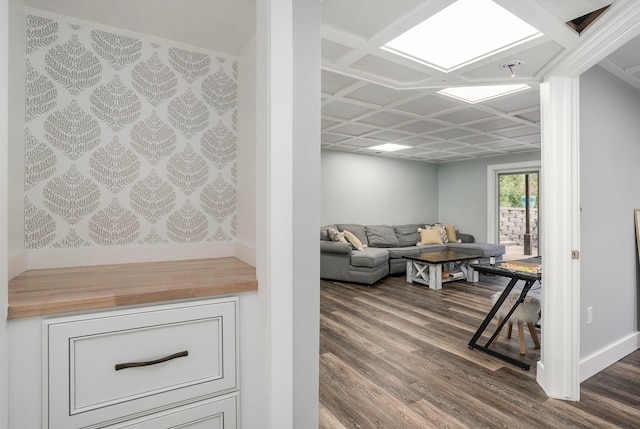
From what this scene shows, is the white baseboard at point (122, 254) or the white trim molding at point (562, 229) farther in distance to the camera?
the white trim molding at point (562, 229)

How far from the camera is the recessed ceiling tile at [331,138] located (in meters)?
5.30

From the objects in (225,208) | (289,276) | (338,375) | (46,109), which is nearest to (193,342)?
(289,276)

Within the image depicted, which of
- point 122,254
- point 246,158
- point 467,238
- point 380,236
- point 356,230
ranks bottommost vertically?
point 467,238

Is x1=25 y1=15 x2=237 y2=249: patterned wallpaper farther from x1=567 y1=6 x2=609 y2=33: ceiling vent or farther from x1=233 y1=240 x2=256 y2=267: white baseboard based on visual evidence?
x1=567 y1=6 x2=609 y2=33: ceiling vent

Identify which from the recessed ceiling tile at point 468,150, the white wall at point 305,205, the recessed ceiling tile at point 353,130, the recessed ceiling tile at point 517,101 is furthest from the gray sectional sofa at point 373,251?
the white wall at point 305,205

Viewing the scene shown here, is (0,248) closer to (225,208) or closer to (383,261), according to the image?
(225,208)

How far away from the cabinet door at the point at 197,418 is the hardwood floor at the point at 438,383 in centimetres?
94

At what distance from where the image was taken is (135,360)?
97 cm

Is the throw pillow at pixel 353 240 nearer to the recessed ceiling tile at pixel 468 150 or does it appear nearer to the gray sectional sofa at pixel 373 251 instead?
the gray sectional sofa at pixel 373 251

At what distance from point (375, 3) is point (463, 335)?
115 inches

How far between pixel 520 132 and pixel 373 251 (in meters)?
2.90

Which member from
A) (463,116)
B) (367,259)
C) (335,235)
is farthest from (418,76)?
(335,235)

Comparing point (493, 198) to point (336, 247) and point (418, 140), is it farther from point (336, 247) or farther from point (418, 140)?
point (336, 247)

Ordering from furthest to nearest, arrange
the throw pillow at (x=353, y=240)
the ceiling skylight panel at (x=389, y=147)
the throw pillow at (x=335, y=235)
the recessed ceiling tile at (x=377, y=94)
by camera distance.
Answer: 1. the ceiling skylight panel at (x=389, y=147)
2. the throw pillow at (x=353, y=240)
3. the throw pillow at (x=335, y=235)
4. the recessed ceiling tile at (x=377, y=94)
